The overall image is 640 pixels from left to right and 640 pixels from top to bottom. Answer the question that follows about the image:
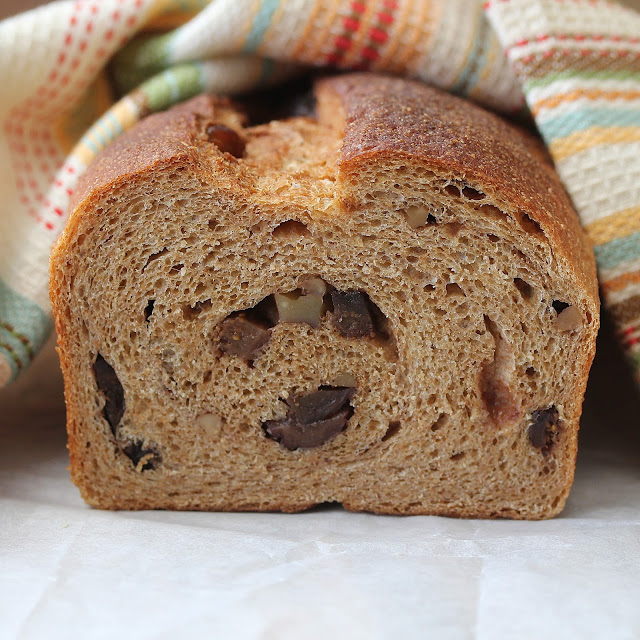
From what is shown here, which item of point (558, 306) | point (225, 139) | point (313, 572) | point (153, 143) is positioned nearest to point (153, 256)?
point (153, 143)

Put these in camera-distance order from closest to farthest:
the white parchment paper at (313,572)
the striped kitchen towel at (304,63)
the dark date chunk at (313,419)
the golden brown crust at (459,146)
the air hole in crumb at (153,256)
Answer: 1. the white parchment paper at (313,572)
2. the golden brown crust at (459,146)
3. the air hole in crumb at (153,256)
4. the dark date chunk at (313,419)
5. the striped kitchen towel at (304,63)

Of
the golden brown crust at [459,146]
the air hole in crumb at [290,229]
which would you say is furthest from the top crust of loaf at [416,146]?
the air hole in crumb at [290,229]

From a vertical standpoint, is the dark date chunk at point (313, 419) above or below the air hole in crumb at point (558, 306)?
below

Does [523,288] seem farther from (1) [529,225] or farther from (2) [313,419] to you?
(2) [313,419]

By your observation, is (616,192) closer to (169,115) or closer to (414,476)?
(414,476)

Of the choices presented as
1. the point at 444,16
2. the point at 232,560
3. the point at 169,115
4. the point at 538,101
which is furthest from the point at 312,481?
the point at 444,16

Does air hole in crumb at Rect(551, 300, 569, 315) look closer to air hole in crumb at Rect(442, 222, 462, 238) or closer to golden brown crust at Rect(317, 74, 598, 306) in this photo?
golden brown crust at Rect(317, 74, 598, 306)

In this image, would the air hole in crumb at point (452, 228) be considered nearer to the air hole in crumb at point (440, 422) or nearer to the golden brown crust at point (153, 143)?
the air hole in crumb at point (440, 422)
